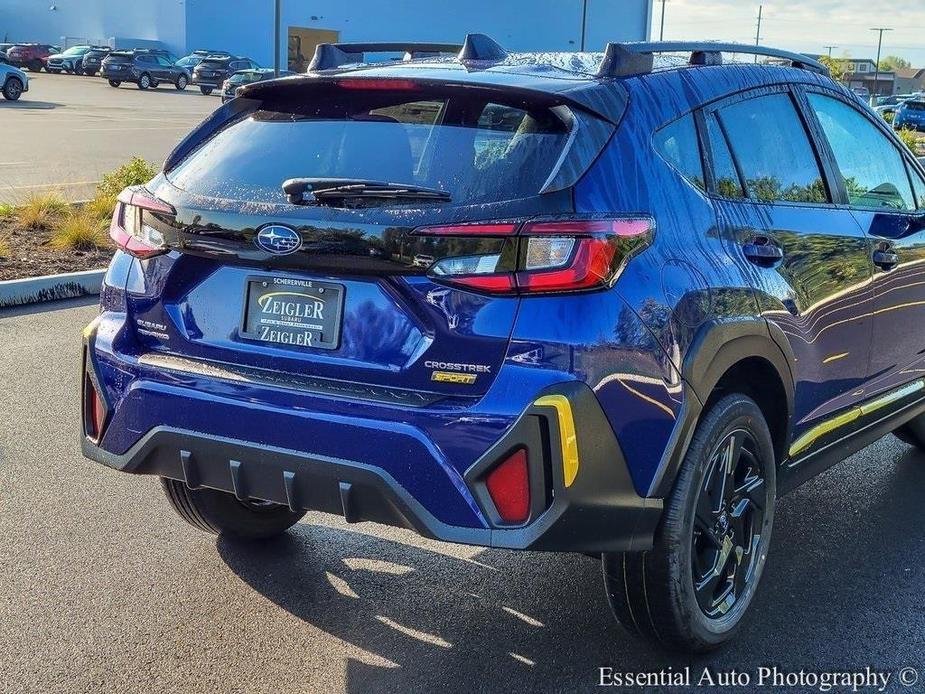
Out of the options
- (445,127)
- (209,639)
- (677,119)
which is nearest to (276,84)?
(445,127)

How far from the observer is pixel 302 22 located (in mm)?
68688

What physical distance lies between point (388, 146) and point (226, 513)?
1.62 metres

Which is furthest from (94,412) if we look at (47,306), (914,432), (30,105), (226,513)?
(30,105)

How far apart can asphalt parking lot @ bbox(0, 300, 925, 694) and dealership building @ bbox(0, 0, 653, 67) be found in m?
61.0

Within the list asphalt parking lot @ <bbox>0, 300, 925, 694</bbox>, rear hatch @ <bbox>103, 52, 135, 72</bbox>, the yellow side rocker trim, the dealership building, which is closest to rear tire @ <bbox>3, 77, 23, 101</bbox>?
rear hatch @ <bbox>103, 52, 135, 72</bbox>

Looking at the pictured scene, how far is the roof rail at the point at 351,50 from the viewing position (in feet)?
13.7

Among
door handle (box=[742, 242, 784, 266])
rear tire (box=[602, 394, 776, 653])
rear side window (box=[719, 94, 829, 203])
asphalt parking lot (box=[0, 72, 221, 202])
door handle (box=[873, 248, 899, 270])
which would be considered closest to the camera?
rear tire (box=[602, 394, 776, 653])

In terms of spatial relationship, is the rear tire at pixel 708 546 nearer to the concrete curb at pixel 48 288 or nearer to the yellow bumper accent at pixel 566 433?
the yellow bumper accent at pixel 566 433

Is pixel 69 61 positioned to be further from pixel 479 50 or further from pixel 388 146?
pixel 388 146

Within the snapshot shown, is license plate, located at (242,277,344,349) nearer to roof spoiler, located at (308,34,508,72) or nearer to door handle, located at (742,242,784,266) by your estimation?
roof spoiler, located at (308,34,508,72)

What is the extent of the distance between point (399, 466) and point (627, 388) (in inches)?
25.4

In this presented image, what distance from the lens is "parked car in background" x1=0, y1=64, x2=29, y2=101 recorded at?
3481 centimetres

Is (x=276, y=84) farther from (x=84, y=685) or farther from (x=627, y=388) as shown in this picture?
(x=84, y=685)

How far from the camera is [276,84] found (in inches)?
A: 137
